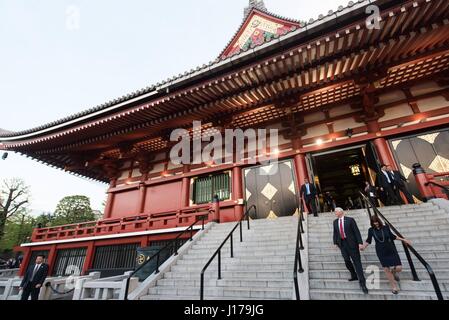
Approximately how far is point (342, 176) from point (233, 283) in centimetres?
1388

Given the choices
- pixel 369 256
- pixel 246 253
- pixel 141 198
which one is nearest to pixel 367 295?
pixel 369 256

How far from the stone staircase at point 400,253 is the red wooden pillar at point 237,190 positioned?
121 inches

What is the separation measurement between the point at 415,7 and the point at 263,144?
620 centimetres

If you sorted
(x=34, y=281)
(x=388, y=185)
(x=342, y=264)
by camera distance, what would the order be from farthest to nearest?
(x=388, y=185)
(x=34, y=281)
(x=342, y=264)

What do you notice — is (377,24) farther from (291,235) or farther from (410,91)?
(291,235)

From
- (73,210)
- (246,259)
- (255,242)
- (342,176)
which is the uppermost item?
(73,210)

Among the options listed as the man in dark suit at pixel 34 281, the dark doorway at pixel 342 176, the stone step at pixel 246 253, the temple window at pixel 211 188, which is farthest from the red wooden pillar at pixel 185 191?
the dark doorway at pixel 342 176

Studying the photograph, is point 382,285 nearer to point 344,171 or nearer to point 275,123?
point 275,123

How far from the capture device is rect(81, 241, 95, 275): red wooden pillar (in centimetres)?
993

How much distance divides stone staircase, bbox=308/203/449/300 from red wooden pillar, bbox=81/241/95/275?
31.5ft

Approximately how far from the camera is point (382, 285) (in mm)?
3984
